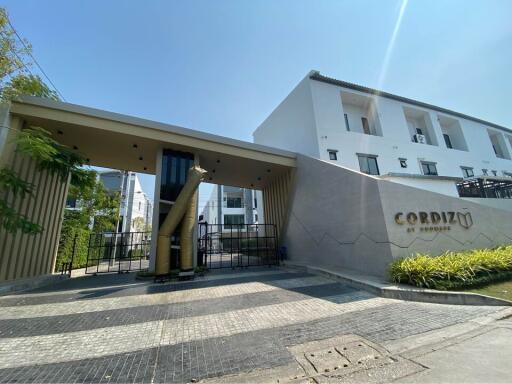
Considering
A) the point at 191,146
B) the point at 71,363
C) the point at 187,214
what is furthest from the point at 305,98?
the point at 71,363

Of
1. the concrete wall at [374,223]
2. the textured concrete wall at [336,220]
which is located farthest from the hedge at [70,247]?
the concrete wall at [374,223]

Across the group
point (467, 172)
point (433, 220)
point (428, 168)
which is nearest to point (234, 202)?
point (428, 168)

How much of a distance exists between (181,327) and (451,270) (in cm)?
707

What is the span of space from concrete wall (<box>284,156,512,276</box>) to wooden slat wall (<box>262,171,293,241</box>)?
173 centimetres

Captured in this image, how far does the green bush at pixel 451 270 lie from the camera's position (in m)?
6.07

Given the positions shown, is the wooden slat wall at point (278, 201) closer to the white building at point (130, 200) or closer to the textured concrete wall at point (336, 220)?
the textured concrete wall at point (336, 220)

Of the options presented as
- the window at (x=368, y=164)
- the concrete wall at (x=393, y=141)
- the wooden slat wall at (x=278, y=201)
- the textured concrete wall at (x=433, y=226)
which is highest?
the concrete wall at (x=393, y=141)

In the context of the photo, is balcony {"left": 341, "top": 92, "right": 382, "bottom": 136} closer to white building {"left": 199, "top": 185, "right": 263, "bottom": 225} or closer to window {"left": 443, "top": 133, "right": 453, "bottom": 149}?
window {"left": 443, "top": 133, "right": 453, "bottom": 149}

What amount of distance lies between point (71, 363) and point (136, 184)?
32.3 metres

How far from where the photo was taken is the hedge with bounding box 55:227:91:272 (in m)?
11.6

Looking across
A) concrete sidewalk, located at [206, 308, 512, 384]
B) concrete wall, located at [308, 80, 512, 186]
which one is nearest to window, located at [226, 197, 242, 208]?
concrete wall, located at [308, 80, 512, 186]

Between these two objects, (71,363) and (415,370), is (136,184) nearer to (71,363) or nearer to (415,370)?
(71,363)

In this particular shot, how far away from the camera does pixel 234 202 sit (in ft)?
120

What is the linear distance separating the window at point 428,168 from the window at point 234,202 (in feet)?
83.1
